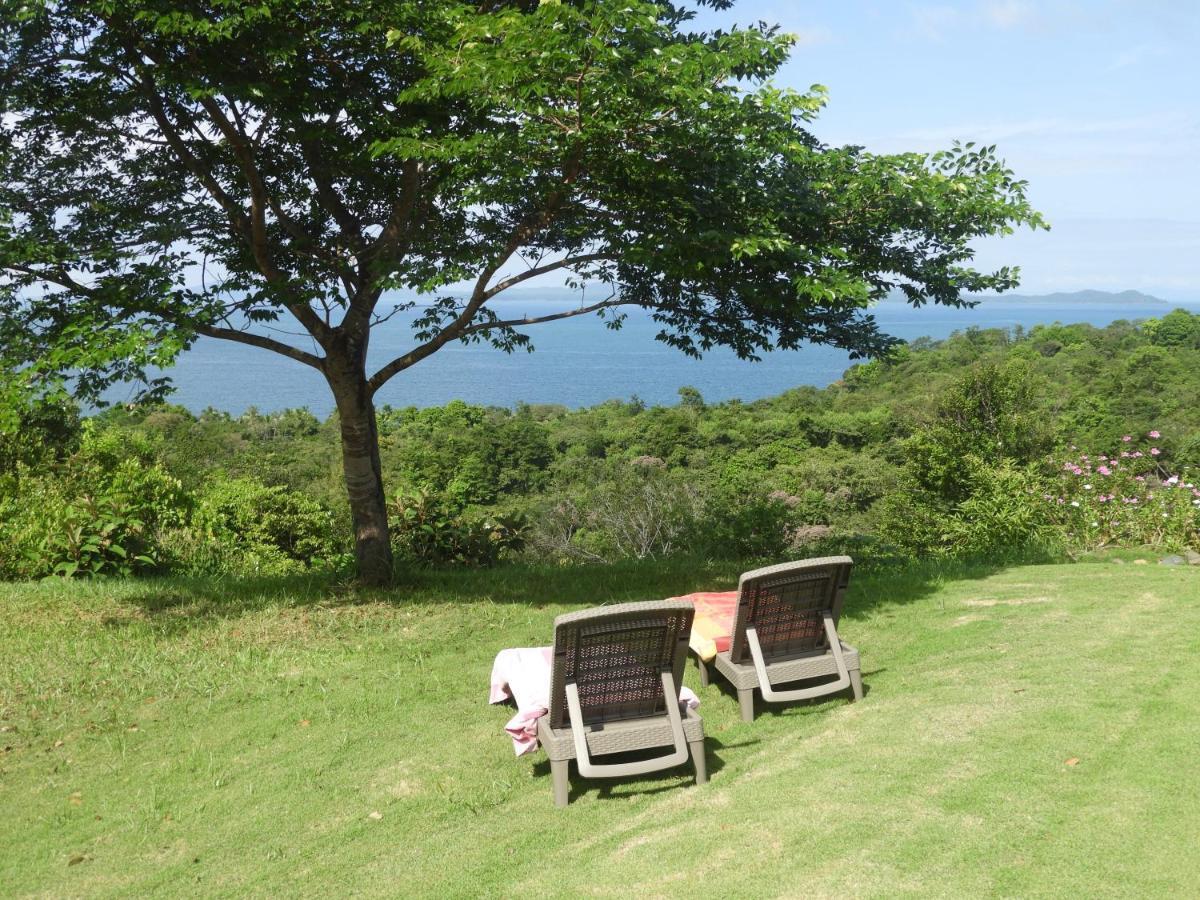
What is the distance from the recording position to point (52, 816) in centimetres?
464

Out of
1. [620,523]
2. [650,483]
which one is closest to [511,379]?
[650,483]

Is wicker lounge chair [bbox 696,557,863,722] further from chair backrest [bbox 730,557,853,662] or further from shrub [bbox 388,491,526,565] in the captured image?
shrub [bbox 388,491,526,565]

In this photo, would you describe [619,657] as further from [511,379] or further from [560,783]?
[511,379]

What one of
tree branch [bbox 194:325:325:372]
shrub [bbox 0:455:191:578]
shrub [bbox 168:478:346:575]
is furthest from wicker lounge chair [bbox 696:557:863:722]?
shrub [bbox 168:478:346:575]

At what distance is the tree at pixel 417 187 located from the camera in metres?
6.35

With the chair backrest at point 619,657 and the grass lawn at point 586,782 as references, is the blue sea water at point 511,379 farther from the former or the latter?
the chair backrest at point 619,657

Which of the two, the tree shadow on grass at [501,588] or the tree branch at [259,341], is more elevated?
the tree branch at [259,341]

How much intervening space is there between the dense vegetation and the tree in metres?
1.26

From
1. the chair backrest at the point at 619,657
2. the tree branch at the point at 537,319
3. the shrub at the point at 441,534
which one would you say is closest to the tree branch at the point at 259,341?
the tree branch at the point at 537,319

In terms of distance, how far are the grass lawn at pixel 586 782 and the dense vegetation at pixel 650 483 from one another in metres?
2.50

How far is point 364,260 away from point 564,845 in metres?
6.01

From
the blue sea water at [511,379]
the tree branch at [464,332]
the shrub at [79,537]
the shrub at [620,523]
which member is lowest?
the shrub at [620,523]

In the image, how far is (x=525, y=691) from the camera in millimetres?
4871

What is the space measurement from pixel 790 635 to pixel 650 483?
779 inches
